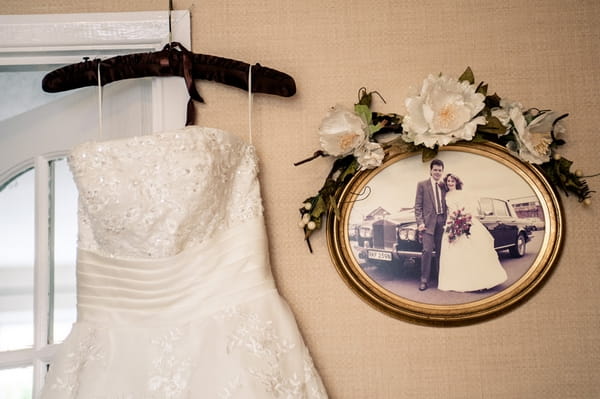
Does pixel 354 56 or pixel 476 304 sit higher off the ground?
pixel 354 56

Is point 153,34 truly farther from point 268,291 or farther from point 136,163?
point 268,291

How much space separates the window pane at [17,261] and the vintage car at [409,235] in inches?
39.7

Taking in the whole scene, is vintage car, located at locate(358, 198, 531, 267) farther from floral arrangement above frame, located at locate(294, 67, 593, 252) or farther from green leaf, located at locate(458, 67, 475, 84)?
green leaf, located at locate(458, 67, 475, 84)

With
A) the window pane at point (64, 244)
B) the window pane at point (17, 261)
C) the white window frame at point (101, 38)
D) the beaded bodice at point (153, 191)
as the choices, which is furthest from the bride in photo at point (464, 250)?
the window pane at point (17, 261)

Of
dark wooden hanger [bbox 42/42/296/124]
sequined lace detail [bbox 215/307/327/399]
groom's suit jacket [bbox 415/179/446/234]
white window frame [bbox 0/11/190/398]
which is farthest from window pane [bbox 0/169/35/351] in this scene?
groom's suit jacket [bbox 415/179/446/234]

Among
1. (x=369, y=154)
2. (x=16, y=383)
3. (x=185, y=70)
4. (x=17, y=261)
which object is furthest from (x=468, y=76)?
(x=16, y=383)

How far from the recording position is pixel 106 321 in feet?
4.67

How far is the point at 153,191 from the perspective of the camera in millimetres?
1417

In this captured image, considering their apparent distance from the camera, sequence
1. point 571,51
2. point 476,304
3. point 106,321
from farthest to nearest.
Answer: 1. point 571,51
2. point 476,304
3. point 106,321

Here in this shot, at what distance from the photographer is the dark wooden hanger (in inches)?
62.7

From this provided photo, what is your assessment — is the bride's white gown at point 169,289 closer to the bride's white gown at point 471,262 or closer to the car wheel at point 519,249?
the bride's white gown at point 471,262

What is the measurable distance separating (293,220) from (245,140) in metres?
0.24

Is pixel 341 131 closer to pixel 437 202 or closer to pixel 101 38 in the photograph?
pixel 437 202

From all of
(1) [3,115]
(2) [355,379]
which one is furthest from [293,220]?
(1) [3,115]
